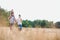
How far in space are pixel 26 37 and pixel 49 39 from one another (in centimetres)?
102

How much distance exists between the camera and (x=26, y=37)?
11.1 m

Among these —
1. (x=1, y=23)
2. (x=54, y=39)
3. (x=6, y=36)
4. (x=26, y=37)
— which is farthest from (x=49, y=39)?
(x=1, y=23)

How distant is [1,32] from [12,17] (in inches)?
160

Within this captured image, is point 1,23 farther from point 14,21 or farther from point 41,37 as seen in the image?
point 41,37

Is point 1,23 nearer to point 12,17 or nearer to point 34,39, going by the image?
point 12,17

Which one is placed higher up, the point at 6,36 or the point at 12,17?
the point at 12,17

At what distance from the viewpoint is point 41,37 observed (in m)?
11.4

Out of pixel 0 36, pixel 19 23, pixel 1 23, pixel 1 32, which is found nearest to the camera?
pixel 0 36

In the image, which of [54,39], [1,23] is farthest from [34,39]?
[1,23]

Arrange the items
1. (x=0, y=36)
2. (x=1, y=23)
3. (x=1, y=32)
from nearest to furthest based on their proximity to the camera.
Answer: (x=0, y=36), (x=1, y=32), (x=1, y=23)

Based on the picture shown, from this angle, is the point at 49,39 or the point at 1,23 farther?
the point at 1,23

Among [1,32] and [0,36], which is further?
[1,32]

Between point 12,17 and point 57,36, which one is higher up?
point 12,17

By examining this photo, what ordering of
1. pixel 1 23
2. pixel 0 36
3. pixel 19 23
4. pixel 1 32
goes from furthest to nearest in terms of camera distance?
pixel 19 23 → pixel 1 23 → pixel 1 32 → pixel 0 36
